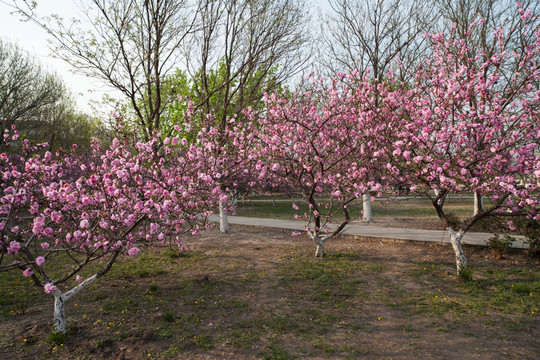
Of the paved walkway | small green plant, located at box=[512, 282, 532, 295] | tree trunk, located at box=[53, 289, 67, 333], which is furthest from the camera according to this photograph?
the paved walkway

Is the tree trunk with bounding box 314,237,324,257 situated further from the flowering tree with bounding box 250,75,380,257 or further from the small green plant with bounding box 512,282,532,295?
the small green plant with bounding box 512,282,532,295

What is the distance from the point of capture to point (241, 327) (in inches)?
191

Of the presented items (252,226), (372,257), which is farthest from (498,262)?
(252,226)

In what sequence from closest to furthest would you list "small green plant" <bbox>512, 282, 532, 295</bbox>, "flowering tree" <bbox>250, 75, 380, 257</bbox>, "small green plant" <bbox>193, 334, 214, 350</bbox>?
1. "small green plant" <bbox>193, 334, 214, 350</bbox>
2. "small green plant" <bbox>512, 282, 532, 295</bbox>
3. "flowering tree" <bbox>250, 75, 380, 257</bbox>

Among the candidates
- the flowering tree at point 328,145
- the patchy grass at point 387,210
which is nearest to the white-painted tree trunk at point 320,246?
the flowering tree at point 328,145

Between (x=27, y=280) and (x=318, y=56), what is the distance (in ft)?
45.3

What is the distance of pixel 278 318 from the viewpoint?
5117 millimetres

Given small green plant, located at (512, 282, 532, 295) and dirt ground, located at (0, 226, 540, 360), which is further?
small green plant, located at (512, 282, 532, 295)

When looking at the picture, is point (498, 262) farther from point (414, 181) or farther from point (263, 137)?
point (263, 137)

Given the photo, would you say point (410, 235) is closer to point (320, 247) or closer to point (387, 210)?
point (320, 247)

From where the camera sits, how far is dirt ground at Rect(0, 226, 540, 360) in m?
4.17

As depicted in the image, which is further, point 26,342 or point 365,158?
point 365,158

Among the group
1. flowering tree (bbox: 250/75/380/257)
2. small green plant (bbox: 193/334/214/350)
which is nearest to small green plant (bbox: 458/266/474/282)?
flowering tree (bbox: 250/75/380/257)

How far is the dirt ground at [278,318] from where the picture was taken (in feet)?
13.7
